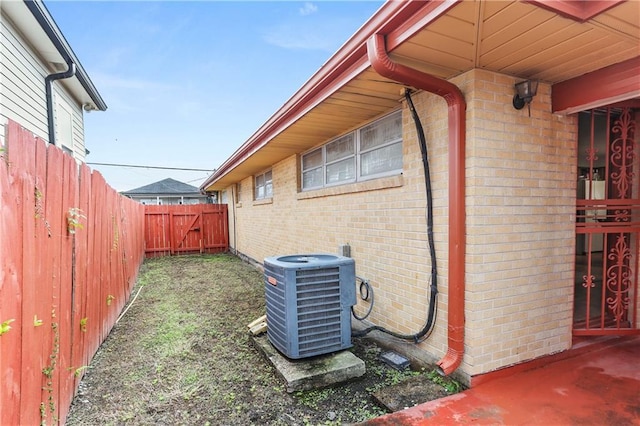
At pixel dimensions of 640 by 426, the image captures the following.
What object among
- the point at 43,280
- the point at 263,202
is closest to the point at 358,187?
the point at 43,280

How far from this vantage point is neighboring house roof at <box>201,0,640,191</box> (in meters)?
1.80

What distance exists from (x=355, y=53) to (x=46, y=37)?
5729mm

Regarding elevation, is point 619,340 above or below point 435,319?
below

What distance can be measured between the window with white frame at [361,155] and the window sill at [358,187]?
160mm

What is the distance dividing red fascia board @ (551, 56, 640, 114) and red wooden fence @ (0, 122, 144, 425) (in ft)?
12.8

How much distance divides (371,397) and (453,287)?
3.77ft

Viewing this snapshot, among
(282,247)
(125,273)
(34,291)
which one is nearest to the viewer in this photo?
(34,291)

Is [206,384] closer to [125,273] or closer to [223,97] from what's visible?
[125,273]

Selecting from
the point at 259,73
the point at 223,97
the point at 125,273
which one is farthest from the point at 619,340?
the point at 223,97

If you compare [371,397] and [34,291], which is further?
[371,397]

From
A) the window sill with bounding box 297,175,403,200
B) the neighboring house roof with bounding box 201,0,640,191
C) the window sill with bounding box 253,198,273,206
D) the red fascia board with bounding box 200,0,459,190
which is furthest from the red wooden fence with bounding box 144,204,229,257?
the neighboring house roof with bounding box 201,0,640,191

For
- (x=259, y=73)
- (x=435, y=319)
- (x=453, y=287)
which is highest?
(x=259, y=73)

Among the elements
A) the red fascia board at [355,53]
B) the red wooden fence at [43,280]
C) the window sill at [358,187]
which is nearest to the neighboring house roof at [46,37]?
the red wooden fence at [43,280]

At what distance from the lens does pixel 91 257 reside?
3.43m
